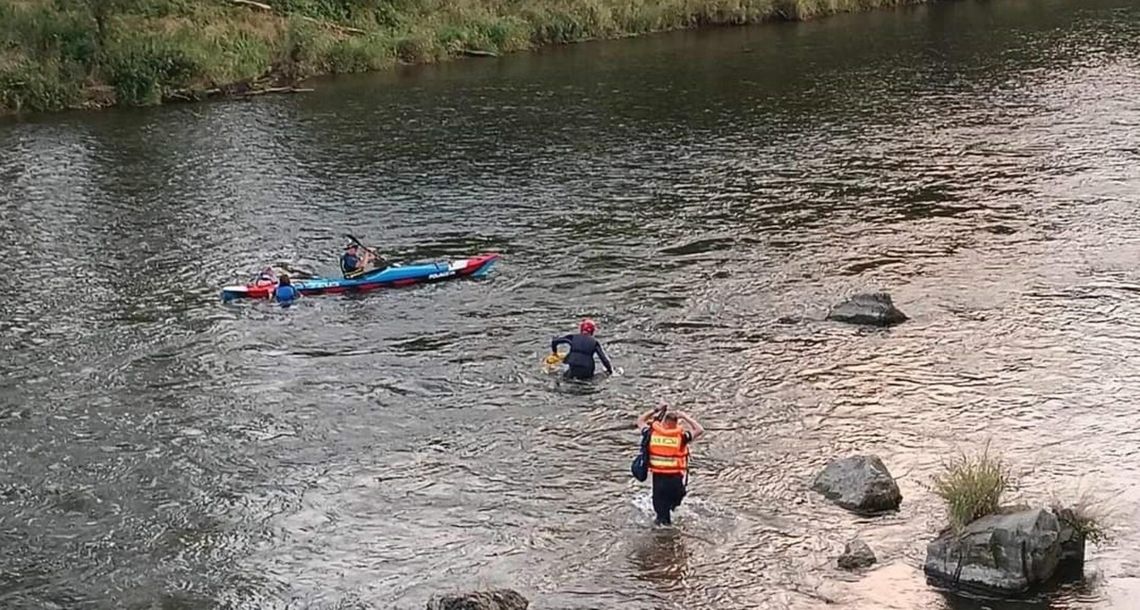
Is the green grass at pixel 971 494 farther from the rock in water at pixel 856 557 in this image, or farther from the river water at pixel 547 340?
the rock in water at pixel 856 557

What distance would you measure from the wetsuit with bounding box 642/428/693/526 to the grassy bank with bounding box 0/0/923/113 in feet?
144

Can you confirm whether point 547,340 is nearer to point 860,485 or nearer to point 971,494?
point 860,485

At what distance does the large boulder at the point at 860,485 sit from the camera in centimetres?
2183

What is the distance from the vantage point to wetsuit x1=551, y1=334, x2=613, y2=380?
90.2 ft

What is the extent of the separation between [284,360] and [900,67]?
42.2 metres

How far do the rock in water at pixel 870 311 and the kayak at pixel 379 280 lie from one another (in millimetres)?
8970

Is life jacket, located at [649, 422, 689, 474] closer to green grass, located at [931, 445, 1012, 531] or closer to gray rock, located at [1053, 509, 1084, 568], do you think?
green grass, located at [931, 445, 1012, 531]

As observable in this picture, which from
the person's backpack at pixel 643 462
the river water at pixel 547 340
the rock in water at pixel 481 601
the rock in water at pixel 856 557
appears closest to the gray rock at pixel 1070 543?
the river water at pixel 547 340

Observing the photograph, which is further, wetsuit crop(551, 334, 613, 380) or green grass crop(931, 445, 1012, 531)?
wetsuit crop(551, 334, 613, 380)

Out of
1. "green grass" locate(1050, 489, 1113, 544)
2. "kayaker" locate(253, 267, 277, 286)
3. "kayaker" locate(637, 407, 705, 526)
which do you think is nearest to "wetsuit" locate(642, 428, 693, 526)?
"kayaker" locate(637, 407, 705, 526)

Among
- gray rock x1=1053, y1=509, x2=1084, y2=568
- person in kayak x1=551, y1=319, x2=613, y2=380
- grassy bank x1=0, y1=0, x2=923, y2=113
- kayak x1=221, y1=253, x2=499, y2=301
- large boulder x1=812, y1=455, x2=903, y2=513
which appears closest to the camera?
gray rock x1=1053, y1=509, x2=1084, y2=568

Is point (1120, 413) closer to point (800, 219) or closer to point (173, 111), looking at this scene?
point (800, 219)

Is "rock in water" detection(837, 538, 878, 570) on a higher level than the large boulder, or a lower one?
lower

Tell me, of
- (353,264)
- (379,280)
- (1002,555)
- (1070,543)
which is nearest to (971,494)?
(1002,555)
